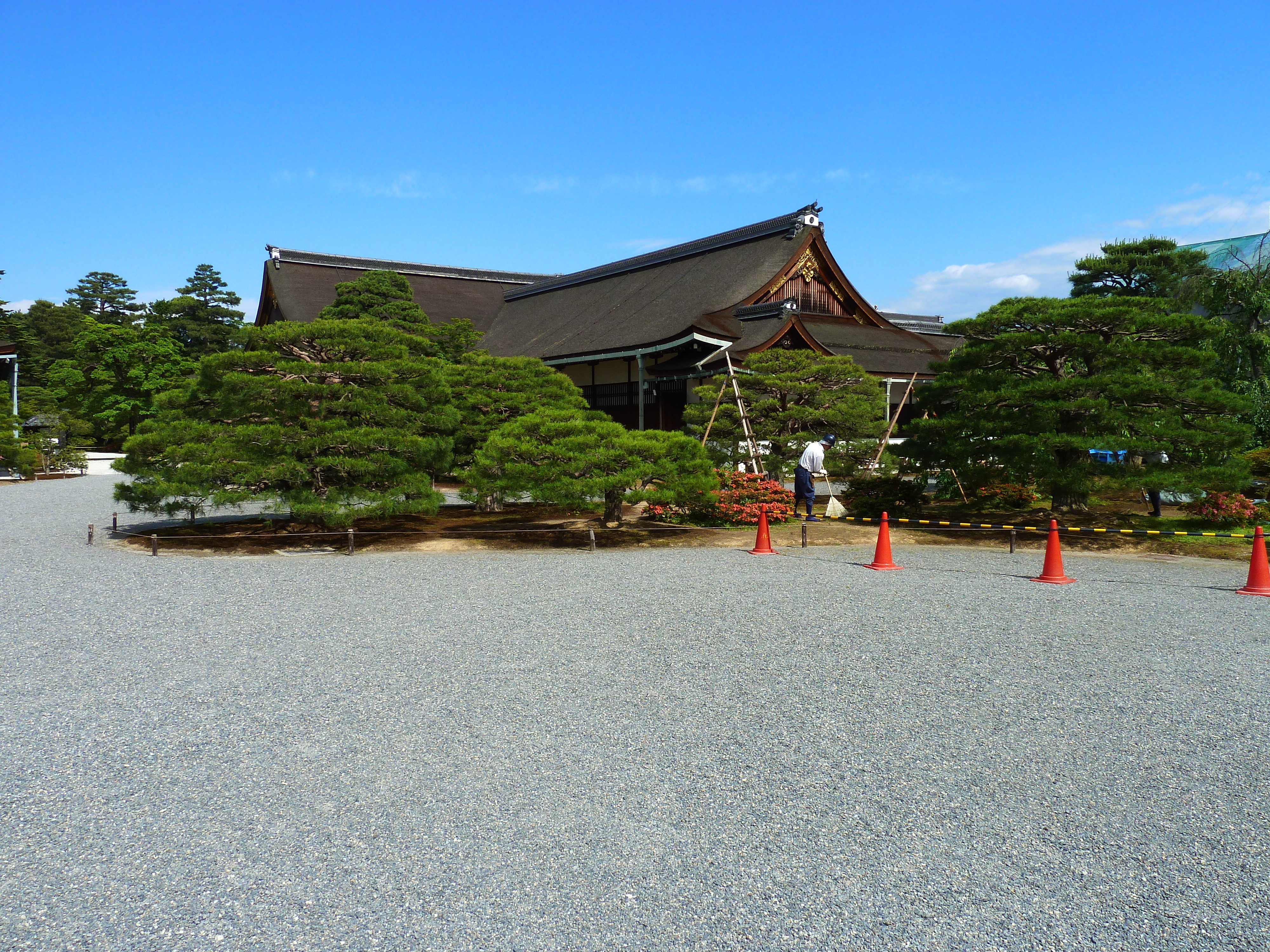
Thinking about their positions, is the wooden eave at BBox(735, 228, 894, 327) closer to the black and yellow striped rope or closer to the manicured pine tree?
the black and yellow striped rope

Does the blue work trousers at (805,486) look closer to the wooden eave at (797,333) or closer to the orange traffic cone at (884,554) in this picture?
the orange traffic cone at (884,554)

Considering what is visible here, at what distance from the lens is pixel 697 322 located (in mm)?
17812

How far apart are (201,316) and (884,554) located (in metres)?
41.2

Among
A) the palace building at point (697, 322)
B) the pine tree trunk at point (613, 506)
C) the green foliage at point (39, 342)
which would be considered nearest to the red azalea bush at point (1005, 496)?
the palace building at point (697, 322)

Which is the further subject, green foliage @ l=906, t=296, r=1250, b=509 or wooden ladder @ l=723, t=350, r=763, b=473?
wooden ladder @ l=723, t=350, r=763, b=473

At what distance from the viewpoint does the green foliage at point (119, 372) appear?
3659 cm

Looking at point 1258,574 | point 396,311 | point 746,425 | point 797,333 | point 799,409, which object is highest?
point 396,311

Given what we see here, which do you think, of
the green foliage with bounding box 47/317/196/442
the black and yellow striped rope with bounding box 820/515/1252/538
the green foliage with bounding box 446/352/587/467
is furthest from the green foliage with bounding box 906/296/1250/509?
the green foliage with bounding box 47/317/196/442

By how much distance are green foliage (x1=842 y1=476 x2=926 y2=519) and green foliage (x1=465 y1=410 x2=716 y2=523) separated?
3.02 m

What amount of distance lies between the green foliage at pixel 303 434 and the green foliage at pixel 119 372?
2861 cm

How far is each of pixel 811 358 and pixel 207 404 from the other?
9.24 m

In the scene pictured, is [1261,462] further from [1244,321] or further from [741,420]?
[741,420]

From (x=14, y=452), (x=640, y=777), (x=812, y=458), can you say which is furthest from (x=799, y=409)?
(x=14, y=452)

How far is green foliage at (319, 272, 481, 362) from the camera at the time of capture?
22094mm
